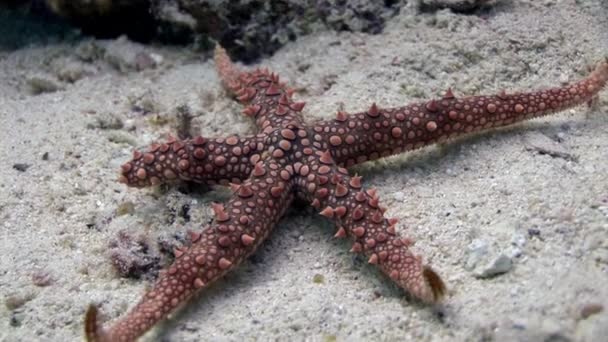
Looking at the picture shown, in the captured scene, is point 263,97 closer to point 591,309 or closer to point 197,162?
point 197,162

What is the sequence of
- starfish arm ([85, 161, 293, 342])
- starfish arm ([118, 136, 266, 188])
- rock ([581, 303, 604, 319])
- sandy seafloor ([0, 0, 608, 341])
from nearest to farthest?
rock ([581, 303, 604, 319]) → starfish arm ([85, 161, 293, 342]) → sandy seafloor ([0, 0, 608, 341]) → starfish arm ([118, 136, 266, 188])

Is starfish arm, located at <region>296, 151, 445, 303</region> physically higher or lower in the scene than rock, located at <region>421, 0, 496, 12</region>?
lower

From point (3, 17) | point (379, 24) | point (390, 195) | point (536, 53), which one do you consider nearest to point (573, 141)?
point (536, 53)

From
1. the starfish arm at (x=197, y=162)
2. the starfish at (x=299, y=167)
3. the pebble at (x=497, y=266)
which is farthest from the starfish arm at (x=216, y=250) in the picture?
the pebble at (x=497, y=266)

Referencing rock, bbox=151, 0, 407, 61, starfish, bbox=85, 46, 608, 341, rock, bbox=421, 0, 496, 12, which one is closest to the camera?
starfish, bbox=85, 46, 608, 341

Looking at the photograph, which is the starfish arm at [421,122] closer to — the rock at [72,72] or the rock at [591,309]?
the rock at [591,309]

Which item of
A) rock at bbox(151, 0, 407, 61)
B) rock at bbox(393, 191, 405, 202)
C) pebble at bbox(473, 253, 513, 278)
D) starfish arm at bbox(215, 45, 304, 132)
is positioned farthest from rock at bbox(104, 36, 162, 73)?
pebble at bbox(473, 253, 513, 278)

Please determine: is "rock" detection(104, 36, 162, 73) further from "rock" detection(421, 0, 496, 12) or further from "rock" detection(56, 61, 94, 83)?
"rock" detection(421, 0, 496, 12)

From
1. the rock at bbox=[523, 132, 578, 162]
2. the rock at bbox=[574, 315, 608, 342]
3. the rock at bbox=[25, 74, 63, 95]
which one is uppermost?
the rock at bbox=[574, 315, 608, 342]
